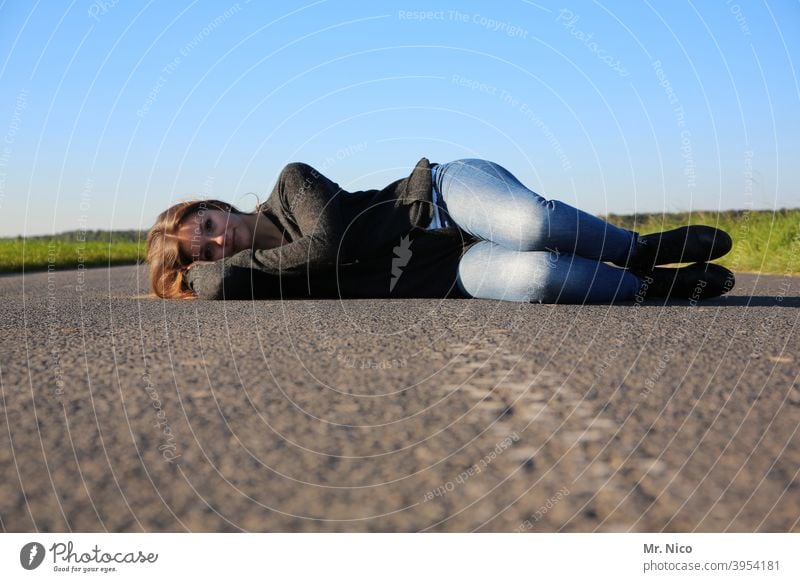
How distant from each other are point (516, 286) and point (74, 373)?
1.96m

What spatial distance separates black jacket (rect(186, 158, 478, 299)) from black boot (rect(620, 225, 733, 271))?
0.90m

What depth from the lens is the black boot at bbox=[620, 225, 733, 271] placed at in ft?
11.1

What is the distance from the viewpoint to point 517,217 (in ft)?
10.8

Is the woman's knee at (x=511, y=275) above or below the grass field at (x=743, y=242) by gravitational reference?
below

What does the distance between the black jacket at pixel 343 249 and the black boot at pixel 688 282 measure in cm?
92

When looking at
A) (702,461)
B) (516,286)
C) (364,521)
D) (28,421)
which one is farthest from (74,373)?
(516,286)

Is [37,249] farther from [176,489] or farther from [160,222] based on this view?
Answer: [176,489]

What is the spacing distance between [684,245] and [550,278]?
0.68m

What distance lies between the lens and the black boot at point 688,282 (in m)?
3.46
